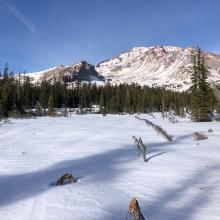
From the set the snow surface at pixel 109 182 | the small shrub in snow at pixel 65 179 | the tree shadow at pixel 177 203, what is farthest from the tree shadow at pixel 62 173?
the tree shadow at pixel 177 203

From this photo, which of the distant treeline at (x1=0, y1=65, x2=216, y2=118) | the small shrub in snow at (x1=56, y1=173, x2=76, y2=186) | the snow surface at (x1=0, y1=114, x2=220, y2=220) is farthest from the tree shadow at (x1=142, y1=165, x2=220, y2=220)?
the distant treeline at (x1=0, y1=65, x2=216, y2=118)

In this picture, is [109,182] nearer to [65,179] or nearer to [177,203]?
[65,179]

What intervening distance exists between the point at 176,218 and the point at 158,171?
4343 mm

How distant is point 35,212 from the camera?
8.03 metres

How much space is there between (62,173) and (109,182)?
6.93 feet

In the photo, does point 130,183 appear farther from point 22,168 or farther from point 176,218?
point 22,168

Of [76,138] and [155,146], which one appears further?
[76,138]

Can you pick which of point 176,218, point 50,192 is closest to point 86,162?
point 50,192

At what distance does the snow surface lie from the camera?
26.8 feet

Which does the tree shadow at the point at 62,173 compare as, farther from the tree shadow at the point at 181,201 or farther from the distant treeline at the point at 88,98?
the distant treeline at the point at 88,98

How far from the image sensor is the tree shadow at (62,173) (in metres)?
9.78

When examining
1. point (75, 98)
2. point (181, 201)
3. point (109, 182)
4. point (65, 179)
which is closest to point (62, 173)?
point (65, 179)

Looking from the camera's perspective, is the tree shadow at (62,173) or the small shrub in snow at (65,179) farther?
the small shrub in snow at (65,179)

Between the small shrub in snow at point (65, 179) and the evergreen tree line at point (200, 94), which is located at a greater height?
the evergreen tree line at point (200, 94)
